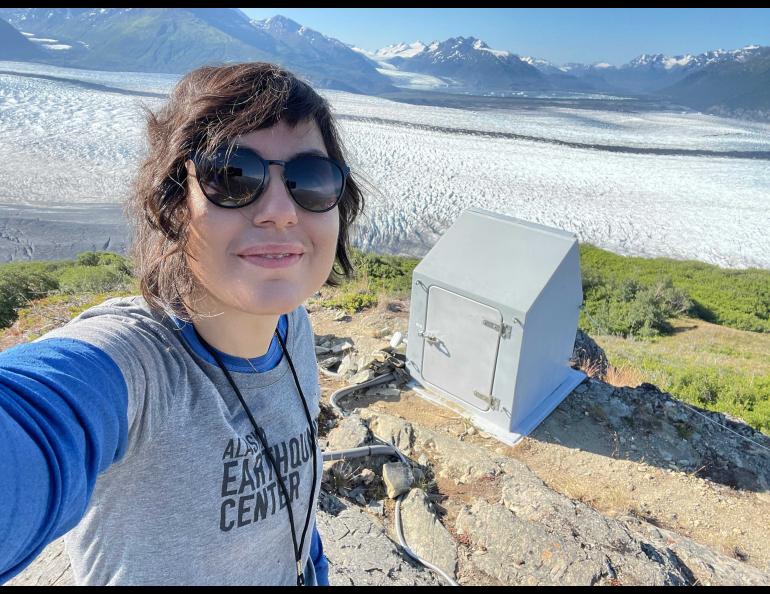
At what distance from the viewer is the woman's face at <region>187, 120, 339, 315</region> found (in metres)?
0.95

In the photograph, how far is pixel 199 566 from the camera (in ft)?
3.10

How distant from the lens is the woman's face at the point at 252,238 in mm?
954

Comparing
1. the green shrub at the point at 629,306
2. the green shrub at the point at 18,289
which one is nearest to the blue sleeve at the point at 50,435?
the green shrub at the point at 18,289

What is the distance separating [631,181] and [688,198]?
447cm

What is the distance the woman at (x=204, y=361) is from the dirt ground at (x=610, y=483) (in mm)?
2643

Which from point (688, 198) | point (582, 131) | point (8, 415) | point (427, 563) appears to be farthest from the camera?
point (582, 131)

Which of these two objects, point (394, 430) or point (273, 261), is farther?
point (394, 430)

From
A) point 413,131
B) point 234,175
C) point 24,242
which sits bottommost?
point 24,242

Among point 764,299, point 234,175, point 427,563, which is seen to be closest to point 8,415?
point 234,175

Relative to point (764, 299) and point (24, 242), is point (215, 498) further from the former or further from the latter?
point (24, 242)

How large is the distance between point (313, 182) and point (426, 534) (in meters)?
2.67

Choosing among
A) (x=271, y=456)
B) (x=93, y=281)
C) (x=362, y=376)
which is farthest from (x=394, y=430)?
(x=93, y=281)

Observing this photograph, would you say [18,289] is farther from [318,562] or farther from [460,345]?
[318,562]

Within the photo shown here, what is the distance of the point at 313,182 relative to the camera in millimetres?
1039
